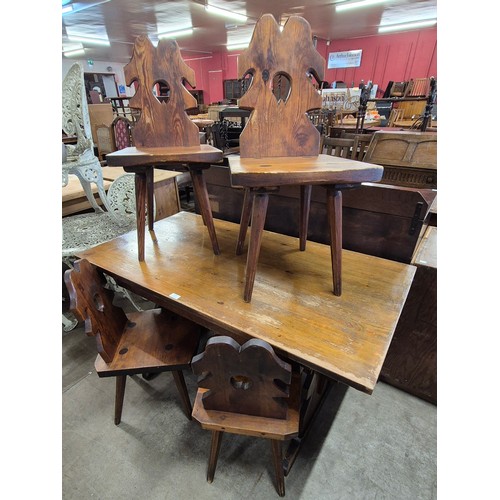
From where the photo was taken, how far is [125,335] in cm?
128

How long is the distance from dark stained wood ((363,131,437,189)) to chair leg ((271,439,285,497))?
1.93m

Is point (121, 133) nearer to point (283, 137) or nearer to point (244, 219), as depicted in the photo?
point (244, 219)

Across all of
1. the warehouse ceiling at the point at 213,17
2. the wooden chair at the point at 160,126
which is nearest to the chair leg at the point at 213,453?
the wooden chair at the point at 160,126

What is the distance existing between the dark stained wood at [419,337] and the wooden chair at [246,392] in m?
0.66

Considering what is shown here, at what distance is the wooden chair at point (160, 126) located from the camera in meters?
1.07

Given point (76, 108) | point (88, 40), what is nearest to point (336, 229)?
point (76, 108)

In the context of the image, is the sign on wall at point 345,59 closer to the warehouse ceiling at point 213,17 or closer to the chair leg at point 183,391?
the warehouse ceiling at point 213,17

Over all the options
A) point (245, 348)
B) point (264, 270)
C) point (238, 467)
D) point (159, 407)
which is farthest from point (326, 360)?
point (159, 407)

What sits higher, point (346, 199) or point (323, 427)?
point (346, 199)

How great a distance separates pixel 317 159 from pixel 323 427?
125cm

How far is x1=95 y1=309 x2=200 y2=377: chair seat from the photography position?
1110mm

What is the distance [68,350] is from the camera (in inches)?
70.8
